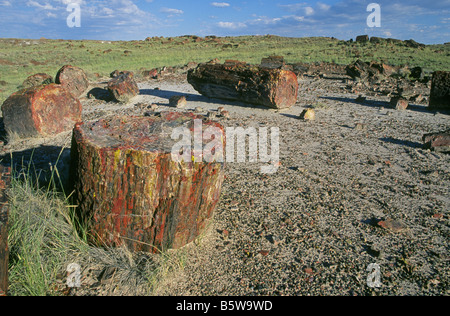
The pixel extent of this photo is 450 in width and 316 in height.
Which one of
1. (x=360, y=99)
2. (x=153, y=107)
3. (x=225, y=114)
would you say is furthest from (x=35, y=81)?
(x=360, y=99)

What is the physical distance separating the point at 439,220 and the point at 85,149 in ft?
11.0

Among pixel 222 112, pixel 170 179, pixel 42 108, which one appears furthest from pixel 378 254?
pixel 42 108

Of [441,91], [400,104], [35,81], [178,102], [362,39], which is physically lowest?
[178,102]

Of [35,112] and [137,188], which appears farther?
[35,112]

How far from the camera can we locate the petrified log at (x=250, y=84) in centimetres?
714

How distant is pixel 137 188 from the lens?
7.77 feet

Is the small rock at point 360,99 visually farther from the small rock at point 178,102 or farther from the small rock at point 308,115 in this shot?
the small rock at point 178,102

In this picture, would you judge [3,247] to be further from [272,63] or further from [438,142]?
[272,63]

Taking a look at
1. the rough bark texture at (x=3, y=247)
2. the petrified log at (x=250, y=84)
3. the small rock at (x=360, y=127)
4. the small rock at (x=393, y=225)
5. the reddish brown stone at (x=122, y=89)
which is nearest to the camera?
the rough bark texture at (x=3, y=247)

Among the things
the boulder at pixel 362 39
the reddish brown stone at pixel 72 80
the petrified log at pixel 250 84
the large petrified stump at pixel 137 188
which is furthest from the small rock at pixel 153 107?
the boulder at pixel 362 39

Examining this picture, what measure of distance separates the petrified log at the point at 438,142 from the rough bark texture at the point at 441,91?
285 centimetres

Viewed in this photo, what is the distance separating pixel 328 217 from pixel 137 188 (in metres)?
1.94

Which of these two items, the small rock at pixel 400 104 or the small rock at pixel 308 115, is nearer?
the small rock at pixel 308 115

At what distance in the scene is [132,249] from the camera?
101 inches
